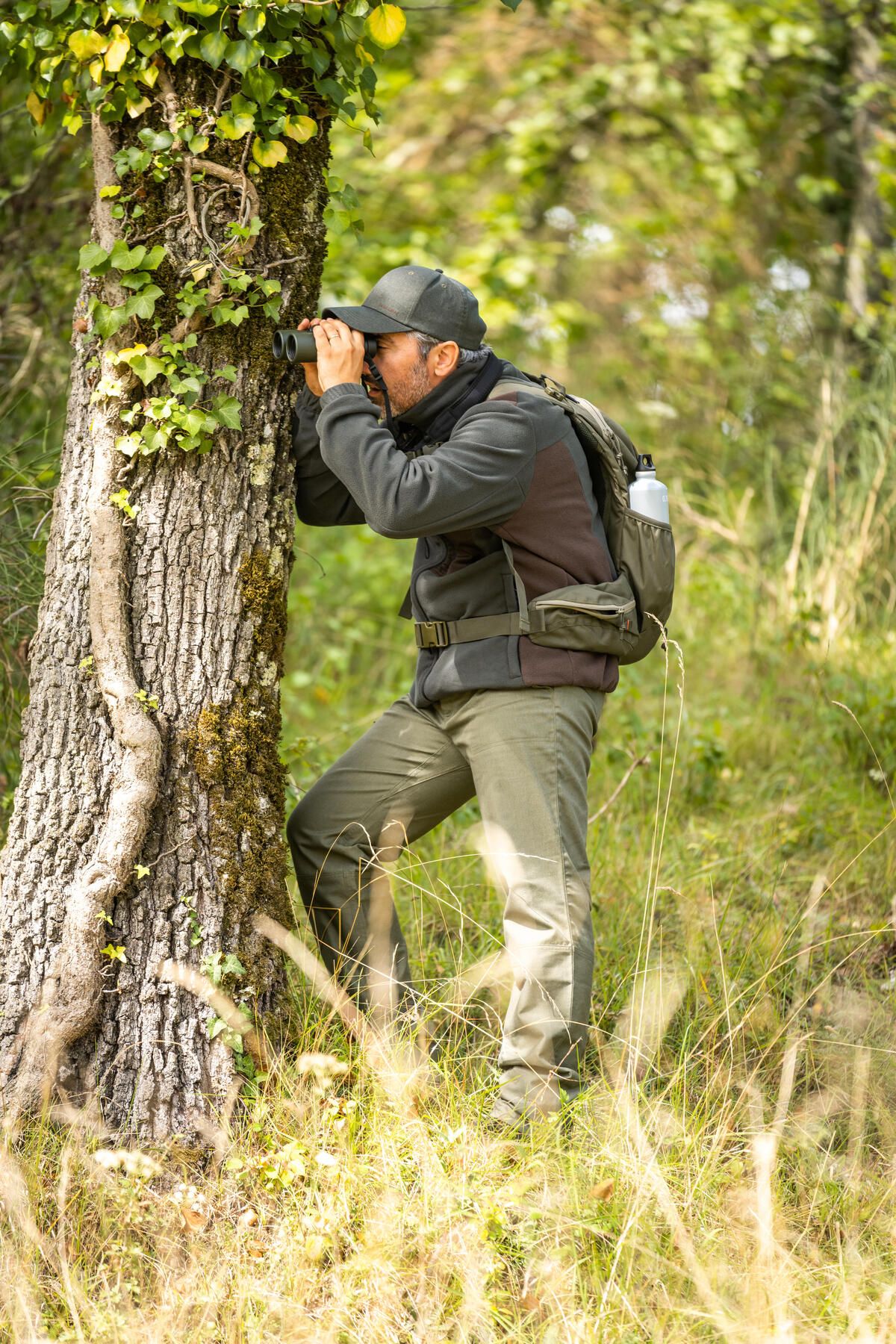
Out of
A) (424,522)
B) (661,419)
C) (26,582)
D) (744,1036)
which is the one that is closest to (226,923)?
(424,522)

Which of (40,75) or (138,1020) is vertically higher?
(40,75)

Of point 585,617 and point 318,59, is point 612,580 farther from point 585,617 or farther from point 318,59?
point 318,59

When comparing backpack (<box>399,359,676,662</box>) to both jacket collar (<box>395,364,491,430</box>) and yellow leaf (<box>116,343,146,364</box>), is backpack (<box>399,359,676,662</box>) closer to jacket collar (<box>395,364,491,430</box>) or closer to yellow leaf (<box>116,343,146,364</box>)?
jacket collar (<box>395,364,491,430</box>)

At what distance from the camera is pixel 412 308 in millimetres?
2660

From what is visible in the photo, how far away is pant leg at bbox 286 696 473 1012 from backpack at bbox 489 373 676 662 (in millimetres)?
429

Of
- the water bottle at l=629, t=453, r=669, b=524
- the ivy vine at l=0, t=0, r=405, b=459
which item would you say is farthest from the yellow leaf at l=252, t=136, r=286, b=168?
the water bottle at l=629, t=453, r=669, b=524

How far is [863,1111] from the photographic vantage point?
8.66ft

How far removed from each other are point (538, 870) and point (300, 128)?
1747 mm

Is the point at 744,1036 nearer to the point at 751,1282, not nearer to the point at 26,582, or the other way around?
the point at 751,1282

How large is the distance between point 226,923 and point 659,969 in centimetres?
119

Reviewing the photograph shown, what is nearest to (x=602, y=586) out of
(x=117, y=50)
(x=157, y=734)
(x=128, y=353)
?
(x=157, y=734)

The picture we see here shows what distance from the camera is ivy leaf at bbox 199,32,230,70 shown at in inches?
94.2

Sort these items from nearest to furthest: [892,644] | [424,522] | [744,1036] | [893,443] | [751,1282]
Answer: [751,1282] < [424,522] < [744,1036] < [892,644] < [893,443]

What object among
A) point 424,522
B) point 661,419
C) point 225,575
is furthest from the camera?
point 661,419
